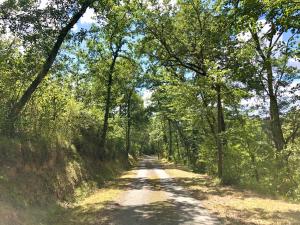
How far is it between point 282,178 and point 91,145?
1640cm

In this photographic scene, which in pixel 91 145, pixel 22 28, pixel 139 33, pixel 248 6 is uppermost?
pixel 139 33

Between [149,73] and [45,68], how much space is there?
15.2 meters

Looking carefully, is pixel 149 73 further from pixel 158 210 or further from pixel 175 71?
pixel 158 210

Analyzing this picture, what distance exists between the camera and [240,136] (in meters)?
21.8

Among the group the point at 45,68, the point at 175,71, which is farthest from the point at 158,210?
the point at 175,71

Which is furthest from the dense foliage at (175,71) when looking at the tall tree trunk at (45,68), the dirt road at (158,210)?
the dirt road at (158,210)

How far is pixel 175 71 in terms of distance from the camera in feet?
91.6

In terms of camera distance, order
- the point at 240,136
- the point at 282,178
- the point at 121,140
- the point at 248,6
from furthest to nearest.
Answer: the point at 121,140 < the point at 240,136 < the point at 282,178 < the point at 248,6

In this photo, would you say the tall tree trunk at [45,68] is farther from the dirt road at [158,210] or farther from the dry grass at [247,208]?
the dry grass at [247,208]

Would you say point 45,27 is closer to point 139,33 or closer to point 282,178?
point 139,33

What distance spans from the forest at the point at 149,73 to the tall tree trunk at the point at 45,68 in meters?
0.04

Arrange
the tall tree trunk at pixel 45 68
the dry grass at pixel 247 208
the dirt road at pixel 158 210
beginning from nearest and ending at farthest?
the dry grass at pixel 247 208, the dirt road at pixel 158 210, the tall tree trunk at pixel 45 68

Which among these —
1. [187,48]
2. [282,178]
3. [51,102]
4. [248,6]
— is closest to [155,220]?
[248,6]

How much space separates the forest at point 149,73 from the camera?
13.2 m
